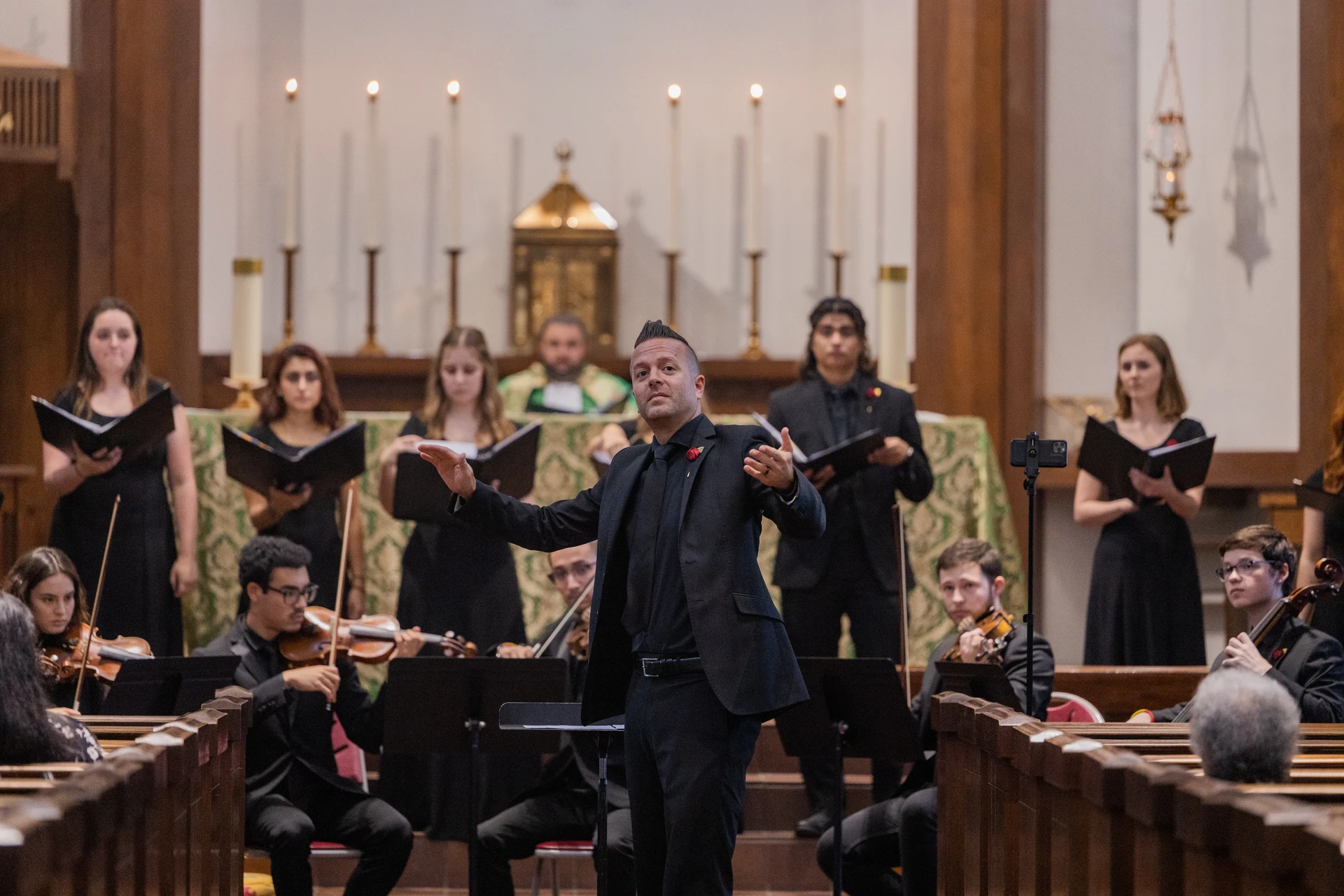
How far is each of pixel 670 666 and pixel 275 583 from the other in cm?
163

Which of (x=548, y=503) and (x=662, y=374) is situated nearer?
(x=662, y=374)

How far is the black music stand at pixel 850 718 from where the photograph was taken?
4219 millimetres

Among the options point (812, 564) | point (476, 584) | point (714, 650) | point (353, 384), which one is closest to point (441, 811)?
point (476, 584)

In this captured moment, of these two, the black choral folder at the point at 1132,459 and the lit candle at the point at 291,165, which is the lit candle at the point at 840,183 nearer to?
Answer: the lit candle at the point at 291,165

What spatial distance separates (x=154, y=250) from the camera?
23.3 ft

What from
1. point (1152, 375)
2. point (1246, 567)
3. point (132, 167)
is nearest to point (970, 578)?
point (1246, 567)

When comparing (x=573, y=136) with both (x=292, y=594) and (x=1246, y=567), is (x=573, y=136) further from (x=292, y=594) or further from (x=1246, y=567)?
A: (x=1246, y=567)

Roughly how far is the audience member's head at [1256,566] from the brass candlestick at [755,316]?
4149 millimetres

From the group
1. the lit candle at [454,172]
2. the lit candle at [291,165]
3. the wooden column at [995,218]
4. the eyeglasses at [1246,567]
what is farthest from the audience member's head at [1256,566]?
the lit candle at [291,165]

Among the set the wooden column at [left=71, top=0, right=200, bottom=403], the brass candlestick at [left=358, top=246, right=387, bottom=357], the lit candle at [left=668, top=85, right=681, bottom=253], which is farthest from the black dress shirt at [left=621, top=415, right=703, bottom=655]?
the brass candlestick at [left=358, top=246, right=387, bottom=357]

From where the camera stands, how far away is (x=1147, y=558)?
5.46 m

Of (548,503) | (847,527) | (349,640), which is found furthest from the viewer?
(548,503)

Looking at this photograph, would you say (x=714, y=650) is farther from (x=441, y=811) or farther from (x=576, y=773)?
(x=441, y=811)

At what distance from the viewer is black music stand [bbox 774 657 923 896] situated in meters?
4.22
